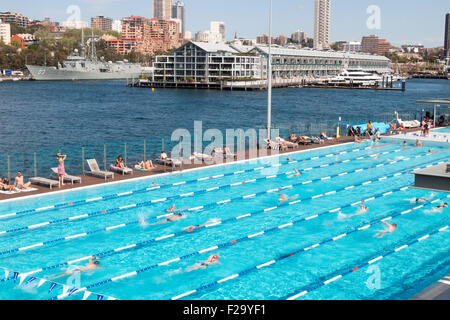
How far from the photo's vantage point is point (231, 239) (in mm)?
15711

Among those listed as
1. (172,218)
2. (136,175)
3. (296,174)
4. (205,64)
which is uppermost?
(205,64)

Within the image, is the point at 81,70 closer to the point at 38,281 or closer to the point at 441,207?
the point at 441,207

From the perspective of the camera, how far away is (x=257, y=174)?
2509cm

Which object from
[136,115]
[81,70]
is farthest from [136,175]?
[81,70]

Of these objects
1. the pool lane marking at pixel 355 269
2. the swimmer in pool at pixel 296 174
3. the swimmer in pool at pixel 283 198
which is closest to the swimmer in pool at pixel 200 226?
the swimmer in pool at pixel 283 198

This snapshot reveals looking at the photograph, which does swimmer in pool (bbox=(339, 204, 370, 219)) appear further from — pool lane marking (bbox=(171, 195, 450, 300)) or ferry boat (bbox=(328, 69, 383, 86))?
ferry boat (bbox=(328, 69, 383, 86))

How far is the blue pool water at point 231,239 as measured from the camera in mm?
12336

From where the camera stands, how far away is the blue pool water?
1234cm

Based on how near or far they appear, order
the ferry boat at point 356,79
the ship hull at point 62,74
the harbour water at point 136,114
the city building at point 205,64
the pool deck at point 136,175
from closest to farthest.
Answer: the pool deck at point 136,175 → the harbour water at point 136,114 → the city building at point 205,64 → the ferry boat at point 356,79 → the ship hull at point 62,74

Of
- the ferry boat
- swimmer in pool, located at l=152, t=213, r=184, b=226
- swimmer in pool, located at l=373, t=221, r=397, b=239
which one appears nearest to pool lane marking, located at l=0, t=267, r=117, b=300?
swimmer in pool, located at l=152, t=213, r=184, b=226

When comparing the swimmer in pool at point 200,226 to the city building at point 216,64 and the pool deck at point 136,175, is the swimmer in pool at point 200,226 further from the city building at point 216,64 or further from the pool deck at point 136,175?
the city building at point 216,64

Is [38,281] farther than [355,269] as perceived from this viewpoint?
No

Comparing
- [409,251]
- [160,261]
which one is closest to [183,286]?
[160,261]

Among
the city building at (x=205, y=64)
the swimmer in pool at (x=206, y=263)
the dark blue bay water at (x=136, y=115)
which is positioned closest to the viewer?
the swimmer in pool at (x=206, y=263)
